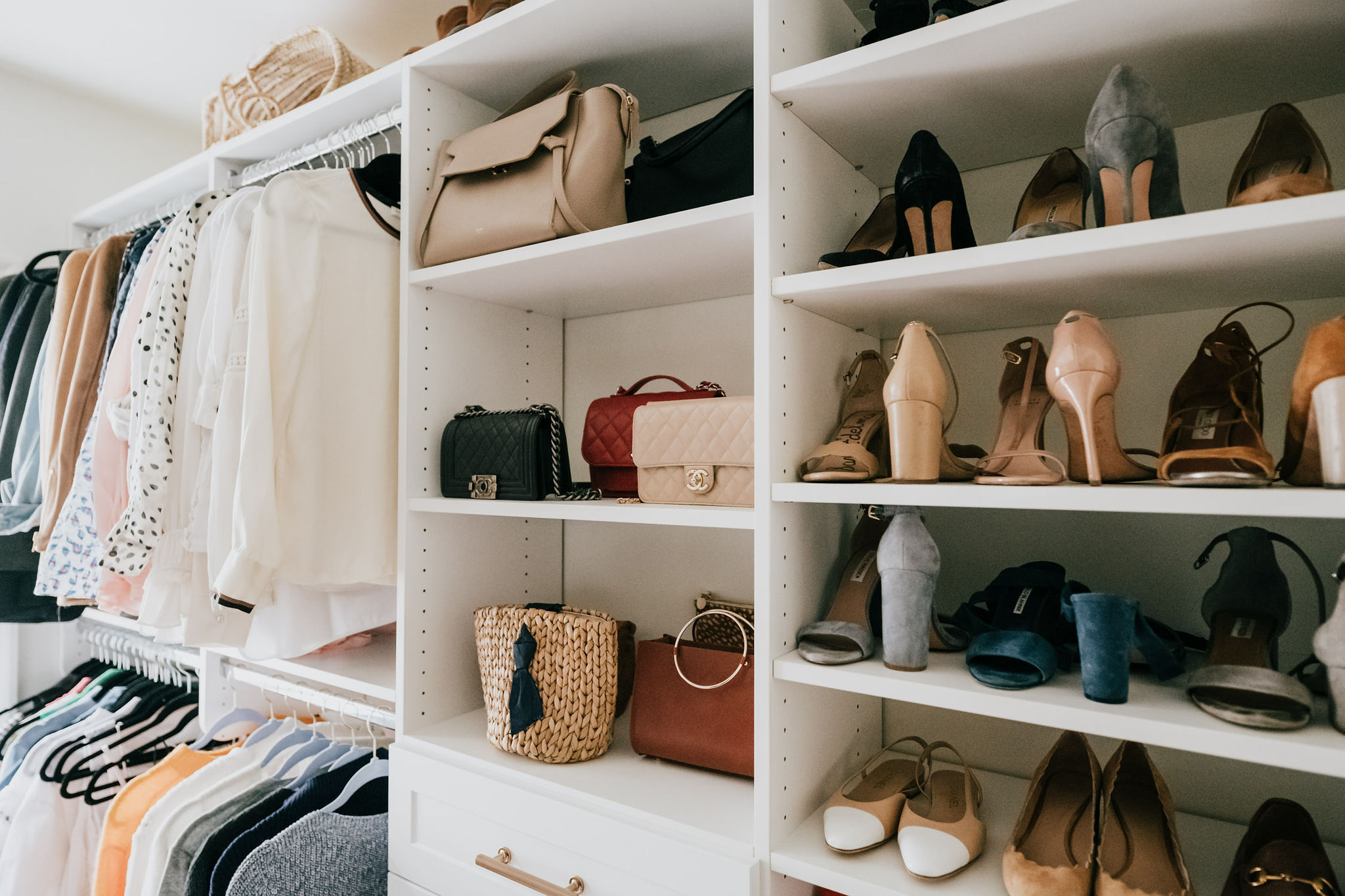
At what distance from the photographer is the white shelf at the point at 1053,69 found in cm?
81

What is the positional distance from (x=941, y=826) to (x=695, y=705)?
389 millimetres

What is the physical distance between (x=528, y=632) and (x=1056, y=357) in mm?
870

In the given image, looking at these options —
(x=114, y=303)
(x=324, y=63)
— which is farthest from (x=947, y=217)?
(x=114, y=303)

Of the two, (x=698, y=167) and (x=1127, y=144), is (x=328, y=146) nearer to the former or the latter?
(x=698, y=167)

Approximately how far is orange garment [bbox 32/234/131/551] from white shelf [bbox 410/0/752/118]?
105cm

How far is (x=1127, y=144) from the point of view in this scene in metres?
0.83

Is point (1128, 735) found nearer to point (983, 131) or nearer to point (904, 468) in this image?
point (904, 468)

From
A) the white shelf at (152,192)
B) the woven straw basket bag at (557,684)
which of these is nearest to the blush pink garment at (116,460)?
the white shelf at (152,192)

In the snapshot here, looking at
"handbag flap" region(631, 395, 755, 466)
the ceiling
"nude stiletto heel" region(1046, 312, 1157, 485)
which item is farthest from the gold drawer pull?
the ceiling

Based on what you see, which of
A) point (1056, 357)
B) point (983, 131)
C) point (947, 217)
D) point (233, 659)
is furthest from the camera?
point (233, 659)

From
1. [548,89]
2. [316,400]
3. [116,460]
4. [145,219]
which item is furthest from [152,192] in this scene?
[548,89]

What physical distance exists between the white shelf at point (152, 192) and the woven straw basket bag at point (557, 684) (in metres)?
1.47

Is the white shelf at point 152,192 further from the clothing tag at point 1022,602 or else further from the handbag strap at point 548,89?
the clothing tag at point 1022,602

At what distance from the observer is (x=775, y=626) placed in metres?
0.97
